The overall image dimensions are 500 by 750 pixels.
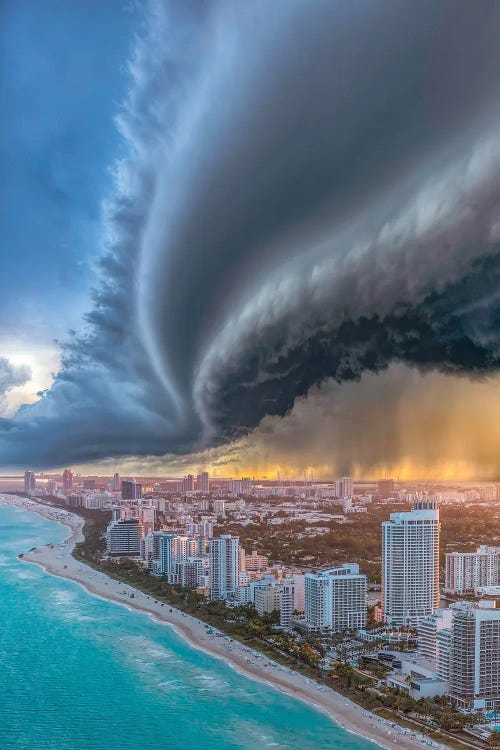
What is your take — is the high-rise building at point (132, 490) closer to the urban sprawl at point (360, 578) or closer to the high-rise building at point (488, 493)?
the urban sprawl at point (360, 578)

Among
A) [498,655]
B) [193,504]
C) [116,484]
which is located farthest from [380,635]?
[116,484]

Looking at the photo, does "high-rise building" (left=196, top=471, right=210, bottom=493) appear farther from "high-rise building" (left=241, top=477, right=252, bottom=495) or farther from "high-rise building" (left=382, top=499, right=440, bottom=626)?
"high-rise building" (left=382, top=499, right=440, bottom=626)

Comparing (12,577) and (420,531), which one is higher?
(420,531)

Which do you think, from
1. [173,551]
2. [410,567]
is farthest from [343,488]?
[410,567]

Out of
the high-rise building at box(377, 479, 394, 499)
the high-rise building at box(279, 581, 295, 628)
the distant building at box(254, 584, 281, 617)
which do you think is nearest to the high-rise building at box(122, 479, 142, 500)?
the high-rise building at box(377, 479, 394, 499)

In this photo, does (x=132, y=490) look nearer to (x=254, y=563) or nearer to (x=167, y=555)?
(x=167, y=555)

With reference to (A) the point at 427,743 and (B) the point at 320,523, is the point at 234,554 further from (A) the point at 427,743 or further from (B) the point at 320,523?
(B) the point at 320,523
